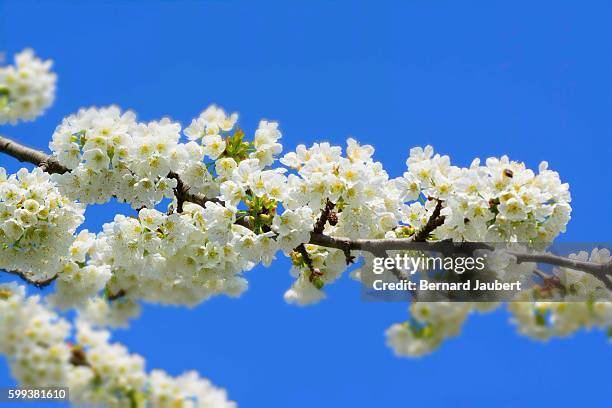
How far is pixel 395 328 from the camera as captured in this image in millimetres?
5352

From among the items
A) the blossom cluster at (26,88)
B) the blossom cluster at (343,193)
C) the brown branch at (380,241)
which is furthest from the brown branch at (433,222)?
the blossom cluster at (26,88)

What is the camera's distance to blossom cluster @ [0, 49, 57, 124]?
5.11 meters

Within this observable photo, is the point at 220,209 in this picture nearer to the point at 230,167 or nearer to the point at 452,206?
the point at 230,167

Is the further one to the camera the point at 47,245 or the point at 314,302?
the point at 314,302

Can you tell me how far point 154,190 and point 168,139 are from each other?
0.43 m

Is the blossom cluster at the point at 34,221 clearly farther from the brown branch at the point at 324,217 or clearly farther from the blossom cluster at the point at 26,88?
the brown branch at the point at 324,217

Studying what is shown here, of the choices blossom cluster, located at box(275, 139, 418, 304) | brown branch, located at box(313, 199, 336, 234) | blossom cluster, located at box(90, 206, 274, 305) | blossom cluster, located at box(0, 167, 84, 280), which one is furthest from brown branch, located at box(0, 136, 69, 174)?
brown branch, located at box(313, 199, 336, 234)

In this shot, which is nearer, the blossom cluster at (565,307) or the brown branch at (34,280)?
the blossom cluster at (565,307)

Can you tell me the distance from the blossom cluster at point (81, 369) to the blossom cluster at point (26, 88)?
1466 millimetres

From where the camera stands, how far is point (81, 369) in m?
5.73

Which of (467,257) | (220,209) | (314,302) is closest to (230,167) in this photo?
(220,209)

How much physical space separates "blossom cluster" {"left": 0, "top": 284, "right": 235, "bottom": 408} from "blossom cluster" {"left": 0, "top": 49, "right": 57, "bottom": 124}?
147 cm

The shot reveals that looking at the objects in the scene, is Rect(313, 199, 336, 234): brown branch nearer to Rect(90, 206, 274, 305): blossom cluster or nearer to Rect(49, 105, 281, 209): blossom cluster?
Rect(90, 206, 274, 305): blossom cluster

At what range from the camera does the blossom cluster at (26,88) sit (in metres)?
5.11
